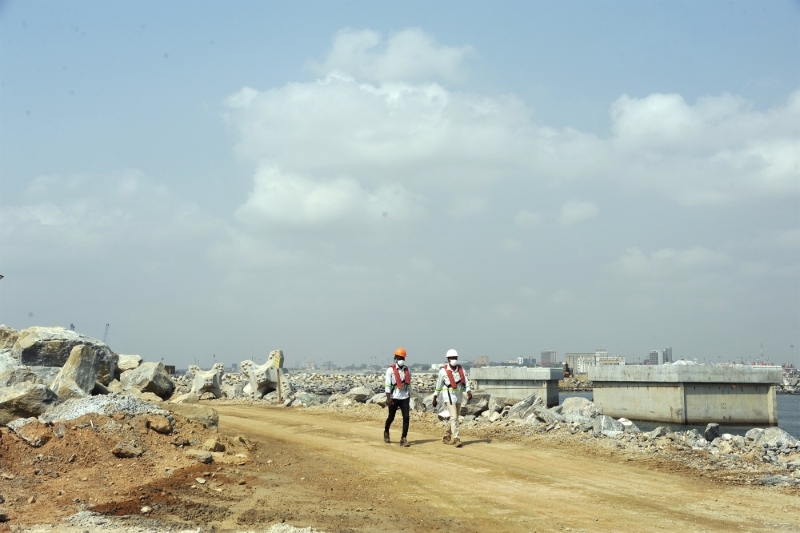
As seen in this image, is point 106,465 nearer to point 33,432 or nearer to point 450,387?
point 33,432

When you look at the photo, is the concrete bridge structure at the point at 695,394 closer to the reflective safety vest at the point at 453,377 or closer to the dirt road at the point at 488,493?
the dirt road at the point at 488,493

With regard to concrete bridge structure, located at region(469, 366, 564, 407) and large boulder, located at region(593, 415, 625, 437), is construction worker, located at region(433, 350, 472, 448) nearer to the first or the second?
large boulder, located at region(593, 415, 625, 437)

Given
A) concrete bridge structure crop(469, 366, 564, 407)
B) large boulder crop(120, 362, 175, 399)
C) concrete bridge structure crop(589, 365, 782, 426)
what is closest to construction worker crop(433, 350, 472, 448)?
large boulder crop(120, 362, 175, 399)

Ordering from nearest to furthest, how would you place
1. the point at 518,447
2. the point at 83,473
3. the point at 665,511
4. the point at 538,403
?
the point at 665,511
the point at 83,473
the point at 518,447
the point at 538,403

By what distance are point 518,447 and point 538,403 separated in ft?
28.9

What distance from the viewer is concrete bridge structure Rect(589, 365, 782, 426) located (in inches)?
1180

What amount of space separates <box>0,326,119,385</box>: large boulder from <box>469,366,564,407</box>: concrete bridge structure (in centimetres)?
1718

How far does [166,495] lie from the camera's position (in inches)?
368

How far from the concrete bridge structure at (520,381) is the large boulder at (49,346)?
56.3 ft

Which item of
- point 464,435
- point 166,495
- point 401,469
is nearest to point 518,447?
point 464,435

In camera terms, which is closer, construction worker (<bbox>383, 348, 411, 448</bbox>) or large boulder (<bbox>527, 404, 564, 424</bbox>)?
construction worker (<bbox>383, 348, 411, 448</bbox>)

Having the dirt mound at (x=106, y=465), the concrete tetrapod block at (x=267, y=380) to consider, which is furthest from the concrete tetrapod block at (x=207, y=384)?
the dirt mound at (x=106, y=465)

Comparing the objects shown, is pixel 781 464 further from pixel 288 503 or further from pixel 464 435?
pixel 288 503

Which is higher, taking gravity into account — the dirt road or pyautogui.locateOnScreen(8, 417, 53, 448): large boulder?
pyautogui.locateOnScreen(8, 417, 53, 448): large boulder
